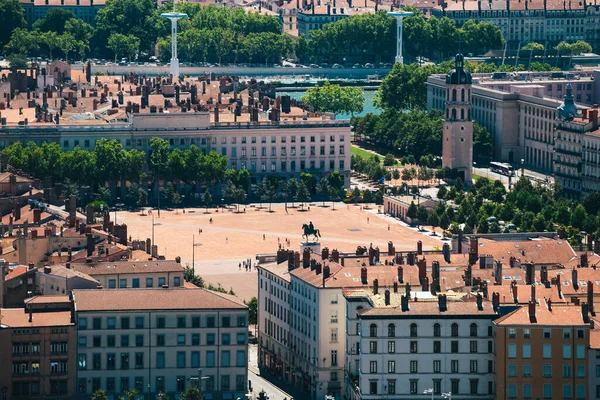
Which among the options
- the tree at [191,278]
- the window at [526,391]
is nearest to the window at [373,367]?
the window at [526,391]

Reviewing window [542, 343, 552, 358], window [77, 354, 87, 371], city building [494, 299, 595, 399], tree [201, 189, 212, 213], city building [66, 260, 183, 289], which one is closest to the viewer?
city building [494, 299, 595, 399]

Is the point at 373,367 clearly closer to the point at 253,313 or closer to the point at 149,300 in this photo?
the point at 149,300

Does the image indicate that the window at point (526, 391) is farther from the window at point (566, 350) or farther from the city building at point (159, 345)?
the city building at point (159, 345)

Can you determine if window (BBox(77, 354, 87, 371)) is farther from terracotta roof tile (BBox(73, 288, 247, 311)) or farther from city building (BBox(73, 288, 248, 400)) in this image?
terracotta roof tile (BBox(73, 288, 247, 311))

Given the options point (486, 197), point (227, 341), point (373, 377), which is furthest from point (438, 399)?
point (486, 197)

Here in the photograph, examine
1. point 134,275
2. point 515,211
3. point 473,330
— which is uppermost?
point 134,275

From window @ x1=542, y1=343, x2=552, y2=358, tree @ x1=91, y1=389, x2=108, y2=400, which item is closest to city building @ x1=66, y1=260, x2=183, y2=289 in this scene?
tree @ x1=91, y1=389, x2=108, y2=400

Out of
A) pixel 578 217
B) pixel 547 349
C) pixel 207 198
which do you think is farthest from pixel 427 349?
pixel 207 198
